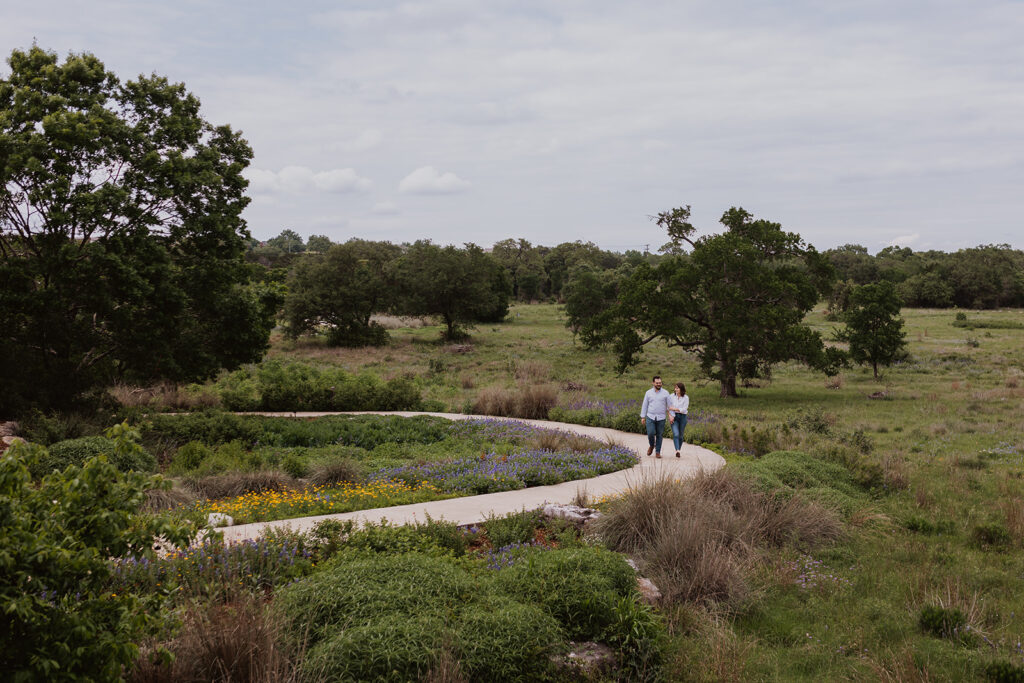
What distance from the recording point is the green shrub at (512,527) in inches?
300

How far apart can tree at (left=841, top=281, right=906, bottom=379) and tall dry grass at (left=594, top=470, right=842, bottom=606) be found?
23.9 meters

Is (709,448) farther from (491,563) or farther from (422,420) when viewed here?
(491,563)

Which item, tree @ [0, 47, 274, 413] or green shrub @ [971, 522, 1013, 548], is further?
tree @ [0, 47, 274, 413]

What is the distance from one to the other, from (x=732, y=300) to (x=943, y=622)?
20.2 meters

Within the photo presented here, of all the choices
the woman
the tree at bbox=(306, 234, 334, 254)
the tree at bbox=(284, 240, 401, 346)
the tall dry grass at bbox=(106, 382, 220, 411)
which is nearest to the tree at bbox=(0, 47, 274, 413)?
the tall dry grass at bbox=(106, 382, 220, 411)

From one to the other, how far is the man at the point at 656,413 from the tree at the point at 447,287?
1377 inches

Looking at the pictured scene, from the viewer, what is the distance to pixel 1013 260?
7925 centimetres

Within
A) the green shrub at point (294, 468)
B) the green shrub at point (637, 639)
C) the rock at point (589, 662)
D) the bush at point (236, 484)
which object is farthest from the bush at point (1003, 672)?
the green shrub at point (294, 468)

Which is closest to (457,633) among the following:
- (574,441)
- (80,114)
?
(574,441)

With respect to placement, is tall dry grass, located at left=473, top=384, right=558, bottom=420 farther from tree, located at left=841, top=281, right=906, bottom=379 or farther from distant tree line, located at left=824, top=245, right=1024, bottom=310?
distant tree line, located at left=824, top=245, right=1024, bottom=310

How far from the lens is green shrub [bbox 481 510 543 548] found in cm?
761

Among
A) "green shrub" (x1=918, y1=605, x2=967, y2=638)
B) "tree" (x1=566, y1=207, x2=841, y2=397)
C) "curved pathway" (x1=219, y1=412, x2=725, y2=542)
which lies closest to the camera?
"green shrub" (x1=918, y1=605, x2=967, y2=638)

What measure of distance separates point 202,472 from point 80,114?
8255 mm

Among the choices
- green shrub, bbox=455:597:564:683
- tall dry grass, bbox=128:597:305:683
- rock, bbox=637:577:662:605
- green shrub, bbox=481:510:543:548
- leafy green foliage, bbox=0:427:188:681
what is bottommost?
rock, bbox=637:577:662:605
